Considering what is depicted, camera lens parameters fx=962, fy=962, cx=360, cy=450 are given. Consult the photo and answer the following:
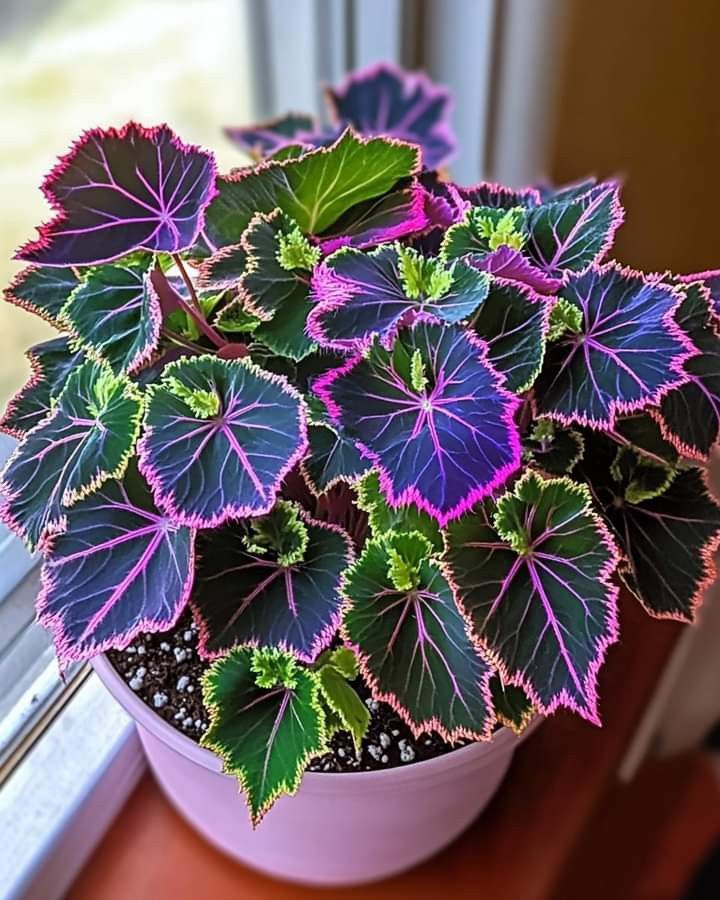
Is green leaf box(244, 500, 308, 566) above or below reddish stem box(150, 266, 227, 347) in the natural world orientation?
below

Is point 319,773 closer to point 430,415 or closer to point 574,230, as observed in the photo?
point 430,415

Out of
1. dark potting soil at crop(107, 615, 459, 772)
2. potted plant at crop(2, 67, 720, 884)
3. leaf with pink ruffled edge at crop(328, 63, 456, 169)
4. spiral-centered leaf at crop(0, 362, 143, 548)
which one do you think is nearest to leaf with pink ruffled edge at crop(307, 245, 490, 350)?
potted plant at crop(2, 67, 720, 884)

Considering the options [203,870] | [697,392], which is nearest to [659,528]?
[697,392]

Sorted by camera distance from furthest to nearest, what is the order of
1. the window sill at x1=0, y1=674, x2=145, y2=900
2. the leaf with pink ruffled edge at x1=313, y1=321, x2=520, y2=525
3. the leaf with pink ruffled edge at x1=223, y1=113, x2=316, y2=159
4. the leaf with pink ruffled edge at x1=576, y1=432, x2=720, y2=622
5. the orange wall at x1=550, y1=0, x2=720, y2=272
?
1. the orange wall at x1=550, y1=0, x2=720, y2=272
2. the leaf with pink ruffled edge at x1=223, y1=113, x2=316, y2=159
3. the window sill at x1=0, y1=674, x2=145, y2=900
4. the leaf with pink ruffled edge at x1=576, y1=432, x2=720, y2=622
5. the leaf with pink ruffled edge at x1=313, y1=321, x2=520, y2=525

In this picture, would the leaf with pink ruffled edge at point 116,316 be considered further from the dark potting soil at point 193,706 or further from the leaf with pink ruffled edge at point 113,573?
the dark potting soil at point 193,706

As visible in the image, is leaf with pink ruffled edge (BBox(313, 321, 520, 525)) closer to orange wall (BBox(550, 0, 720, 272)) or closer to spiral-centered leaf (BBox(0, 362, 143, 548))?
spiral-centered leaf (BBox(0, 362, 143, 548))

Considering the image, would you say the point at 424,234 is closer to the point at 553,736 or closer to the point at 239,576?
the point at 239,576

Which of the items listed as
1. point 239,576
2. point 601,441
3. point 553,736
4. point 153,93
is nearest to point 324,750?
point 239,576
